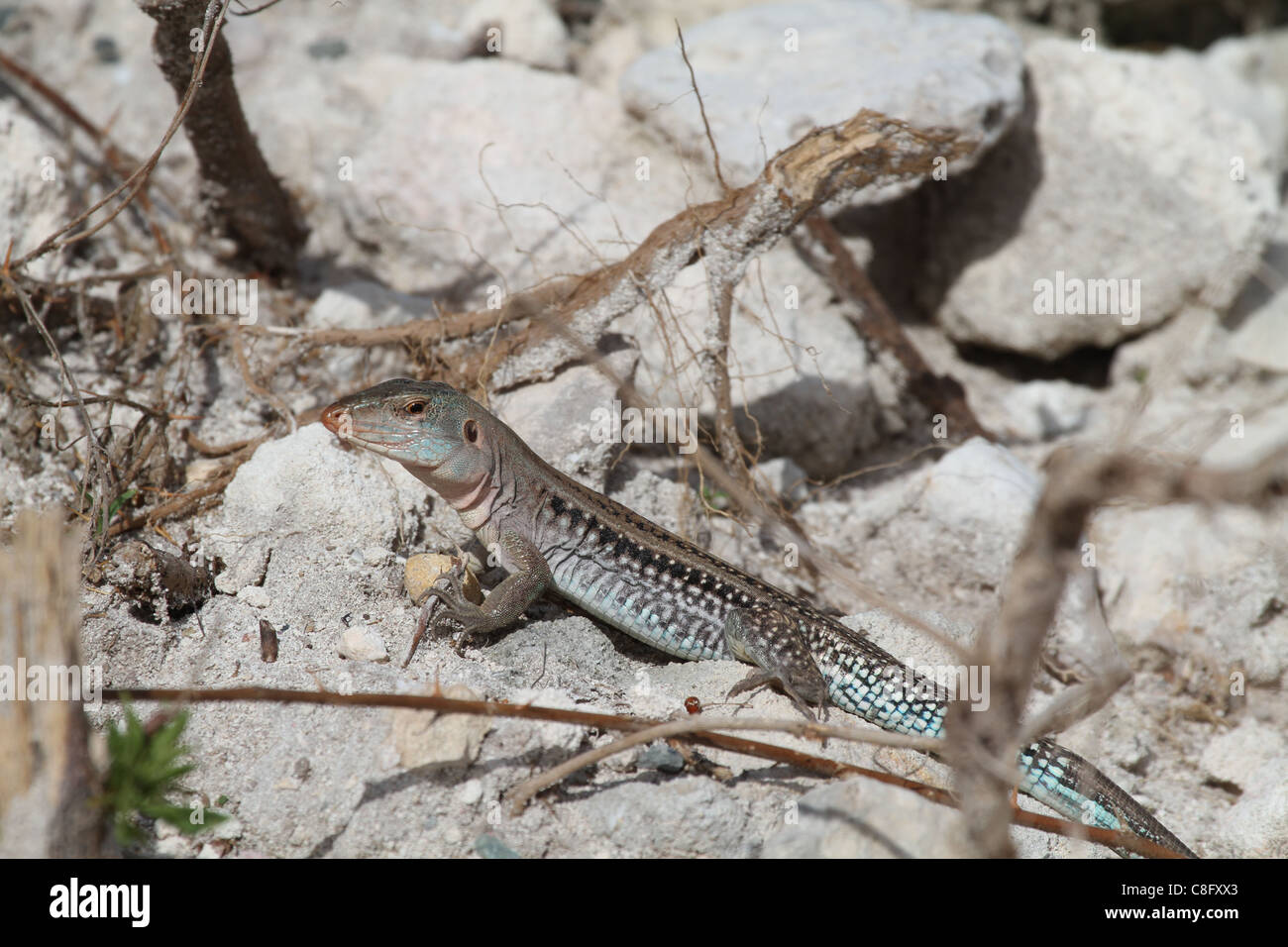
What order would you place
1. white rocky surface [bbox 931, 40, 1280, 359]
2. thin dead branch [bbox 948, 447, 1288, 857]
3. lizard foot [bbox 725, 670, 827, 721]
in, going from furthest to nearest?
white rocky surface [bbox 931, 40, 1280, 359] → lizard foot [bbox 725, 670, 827, 721] → thin dead branch [bbox 948, 447, 1288, 857]

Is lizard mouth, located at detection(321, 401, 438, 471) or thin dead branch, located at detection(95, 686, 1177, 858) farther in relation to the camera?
lizard mouth, located at detection(321, 401, 438, 471)

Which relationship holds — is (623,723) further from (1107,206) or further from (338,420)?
(1107,206)

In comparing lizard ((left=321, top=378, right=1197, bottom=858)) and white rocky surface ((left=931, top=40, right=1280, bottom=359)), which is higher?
white rocky surface ((left=931, top=40, right=1280, bottom=359))

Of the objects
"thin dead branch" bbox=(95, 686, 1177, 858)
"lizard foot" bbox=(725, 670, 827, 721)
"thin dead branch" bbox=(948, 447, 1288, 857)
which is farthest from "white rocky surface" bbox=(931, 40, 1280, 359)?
"thin dead branch" bbox=(948, 447, 1288, 857)

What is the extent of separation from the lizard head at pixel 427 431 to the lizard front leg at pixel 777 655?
1281 millimetres

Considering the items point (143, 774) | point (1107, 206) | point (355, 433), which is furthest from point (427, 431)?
point (1107, 206)

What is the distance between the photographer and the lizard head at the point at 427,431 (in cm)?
396

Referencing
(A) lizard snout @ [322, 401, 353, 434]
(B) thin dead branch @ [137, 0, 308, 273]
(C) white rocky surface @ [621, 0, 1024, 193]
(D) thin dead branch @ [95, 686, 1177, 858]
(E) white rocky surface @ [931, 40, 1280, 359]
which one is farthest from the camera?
(E) white rocky surface @ [931, 40, 1280, 359]

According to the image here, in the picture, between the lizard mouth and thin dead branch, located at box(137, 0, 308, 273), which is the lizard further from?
thin dead branch, located at box(137, 0, 308, 273)

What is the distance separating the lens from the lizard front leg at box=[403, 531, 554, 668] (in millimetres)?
3982

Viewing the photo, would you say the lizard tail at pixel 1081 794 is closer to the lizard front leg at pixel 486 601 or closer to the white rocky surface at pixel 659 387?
the white rocky surface at pixel 659 387

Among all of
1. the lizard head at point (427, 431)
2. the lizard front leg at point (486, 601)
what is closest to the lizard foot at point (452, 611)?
the lizard front leg at point (486, 601)

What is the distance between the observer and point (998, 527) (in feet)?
17.4

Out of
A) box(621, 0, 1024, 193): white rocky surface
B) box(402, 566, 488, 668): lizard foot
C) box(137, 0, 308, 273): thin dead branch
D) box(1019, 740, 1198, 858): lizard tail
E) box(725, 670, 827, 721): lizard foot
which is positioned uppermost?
box(621, 0, 1024, 193): white rocky surface
